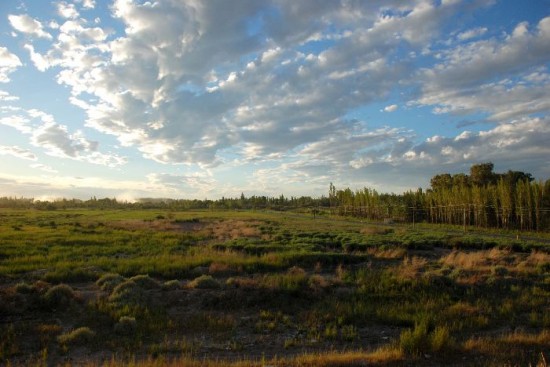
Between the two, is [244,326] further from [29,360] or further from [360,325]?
[29,360]

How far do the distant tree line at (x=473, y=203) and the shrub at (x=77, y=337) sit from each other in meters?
48.9

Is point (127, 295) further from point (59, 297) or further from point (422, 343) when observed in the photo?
point (422, 343)

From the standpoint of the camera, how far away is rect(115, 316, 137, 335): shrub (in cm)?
1027

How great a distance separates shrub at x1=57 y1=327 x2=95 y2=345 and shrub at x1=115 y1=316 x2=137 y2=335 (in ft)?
2.17

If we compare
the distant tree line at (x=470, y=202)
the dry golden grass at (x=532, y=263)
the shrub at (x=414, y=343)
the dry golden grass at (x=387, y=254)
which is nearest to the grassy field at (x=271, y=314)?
the shrub at (x=414, y=343)

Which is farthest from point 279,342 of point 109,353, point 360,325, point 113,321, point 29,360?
point 29,360

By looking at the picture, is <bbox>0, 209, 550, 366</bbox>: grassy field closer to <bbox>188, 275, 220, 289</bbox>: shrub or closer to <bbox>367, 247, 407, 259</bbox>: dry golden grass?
<bbox>188, 275, 220, 289</bbox>: shrub

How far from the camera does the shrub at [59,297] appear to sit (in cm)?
1245

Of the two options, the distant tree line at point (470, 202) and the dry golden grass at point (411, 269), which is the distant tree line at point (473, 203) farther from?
the dry golden grass at point (411, 269)

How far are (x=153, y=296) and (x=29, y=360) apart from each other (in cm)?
539

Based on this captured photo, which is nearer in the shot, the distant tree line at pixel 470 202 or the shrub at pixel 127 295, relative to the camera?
the shrub at pixel 127 295

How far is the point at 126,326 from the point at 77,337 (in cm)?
121

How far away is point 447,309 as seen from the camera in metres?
12.5

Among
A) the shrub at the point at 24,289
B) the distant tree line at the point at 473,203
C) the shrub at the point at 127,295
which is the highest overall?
the distant tree line at the point at 473,203
